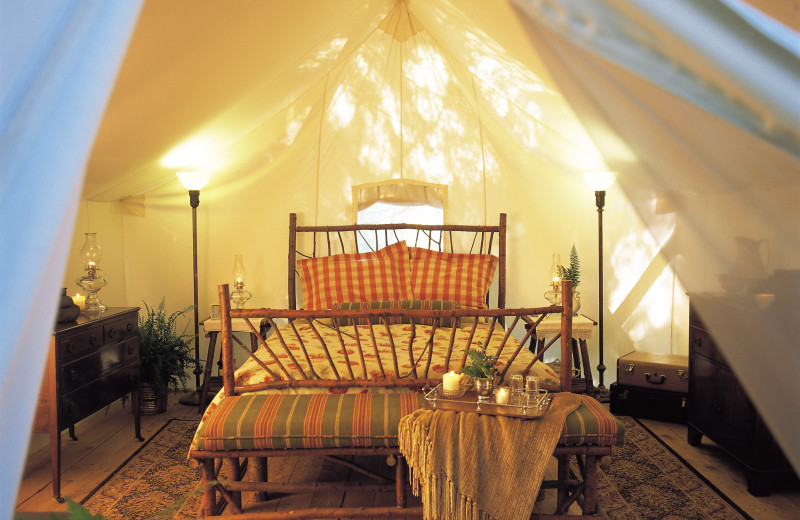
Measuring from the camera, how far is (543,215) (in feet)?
15.4

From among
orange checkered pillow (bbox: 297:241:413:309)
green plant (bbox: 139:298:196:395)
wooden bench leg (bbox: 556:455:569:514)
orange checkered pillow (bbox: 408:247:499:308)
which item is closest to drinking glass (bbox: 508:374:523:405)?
wooden bench leg (bbox: 556:455:569:514)

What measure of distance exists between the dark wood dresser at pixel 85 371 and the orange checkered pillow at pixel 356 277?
1.10 metres

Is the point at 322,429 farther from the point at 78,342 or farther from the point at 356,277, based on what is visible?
the point at 356,277

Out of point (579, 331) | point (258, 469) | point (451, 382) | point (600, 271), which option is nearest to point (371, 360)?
point (451, 382)

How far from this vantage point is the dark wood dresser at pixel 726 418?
2875mm

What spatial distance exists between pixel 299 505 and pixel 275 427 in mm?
658

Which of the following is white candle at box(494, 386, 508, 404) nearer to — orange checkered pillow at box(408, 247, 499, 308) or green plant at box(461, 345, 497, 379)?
green plant at box(461, 345, 497, 379)

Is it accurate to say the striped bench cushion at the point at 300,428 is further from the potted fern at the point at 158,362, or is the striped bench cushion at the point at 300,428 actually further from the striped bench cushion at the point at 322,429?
the potted fern at the point at 158,362

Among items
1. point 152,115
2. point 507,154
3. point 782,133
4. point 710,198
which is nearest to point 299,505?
point 152,115

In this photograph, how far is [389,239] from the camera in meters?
4.66

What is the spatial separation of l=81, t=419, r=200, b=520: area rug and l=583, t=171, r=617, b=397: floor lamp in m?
2.70

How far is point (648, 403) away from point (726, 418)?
925mm

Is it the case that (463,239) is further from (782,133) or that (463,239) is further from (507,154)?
(782,133)

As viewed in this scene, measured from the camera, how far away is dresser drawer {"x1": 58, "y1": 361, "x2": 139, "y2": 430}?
2.94 metres
